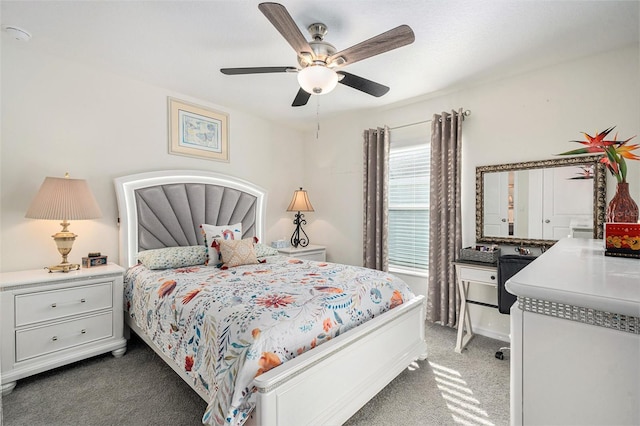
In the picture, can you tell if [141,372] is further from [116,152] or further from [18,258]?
[116,152]

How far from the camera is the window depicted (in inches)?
137

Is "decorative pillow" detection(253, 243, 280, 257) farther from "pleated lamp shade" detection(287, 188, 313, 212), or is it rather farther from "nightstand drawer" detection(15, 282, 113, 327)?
"nightstand drawer" detection(15, 282, 113, 327)

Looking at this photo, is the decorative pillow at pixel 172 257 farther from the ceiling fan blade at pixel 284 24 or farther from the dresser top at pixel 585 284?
the dresser top at pixel 585 284

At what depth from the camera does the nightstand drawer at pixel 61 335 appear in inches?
81.7

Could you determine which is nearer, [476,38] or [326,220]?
[476,38]

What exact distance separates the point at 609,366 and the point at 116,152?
11.6 ft

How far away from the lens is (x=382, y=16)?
1990 mm

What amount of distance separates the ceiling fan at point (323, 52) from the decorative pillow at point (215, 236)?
5.20 ft

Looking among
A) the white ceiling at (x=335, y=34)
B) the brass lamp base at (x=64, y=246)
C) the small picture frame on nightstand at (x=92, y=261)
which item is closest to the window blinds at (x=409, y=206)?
the white ceiling at (x=335, y=34)

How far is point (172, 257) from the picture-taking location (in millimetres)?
2695

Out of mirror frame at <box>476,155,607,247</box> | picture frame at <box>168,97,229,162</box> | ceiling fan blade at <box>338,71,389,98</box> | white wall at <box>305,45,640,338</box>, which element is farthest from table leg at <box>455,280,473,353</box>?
picture frame at <box>168,97,229,162</box>

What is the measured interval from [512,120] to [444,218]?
1.12 metres

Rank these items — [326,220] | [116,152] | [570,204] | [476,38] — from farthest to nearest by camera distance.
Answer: [326,220], [116,152], [570,204], [476,38]

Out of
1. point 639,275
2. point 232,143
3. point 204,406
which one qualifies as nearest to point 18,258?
point 204,406
